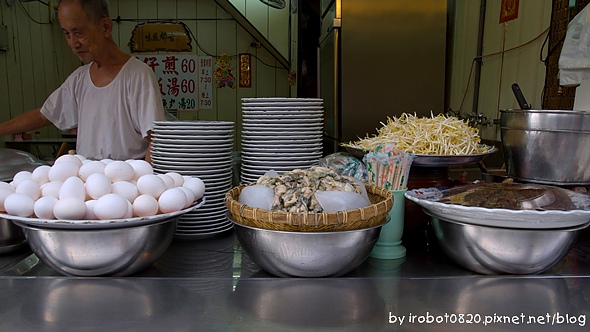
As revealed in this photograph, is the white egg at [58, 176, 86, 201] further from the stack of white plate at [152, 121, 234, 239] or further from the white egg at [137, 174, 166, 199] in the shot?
the stack of white plate at [152, 121, 234, 239]

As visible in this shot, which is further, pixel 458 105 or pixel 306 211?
pixel 458 105

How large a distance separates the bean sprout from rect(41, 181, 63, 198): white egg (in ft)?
3.21

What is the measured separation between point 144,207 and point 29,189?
1.00 feet

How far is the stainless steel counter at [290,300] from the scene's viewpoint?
95 centimetres

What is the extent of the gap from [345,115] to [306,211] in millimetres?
2566

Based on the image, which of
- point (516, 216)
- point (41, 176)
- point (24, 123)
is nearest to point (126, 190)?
point (41, 176)

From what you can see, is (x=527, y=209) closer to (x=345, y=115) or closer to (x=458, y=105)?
(x=345, y=115)

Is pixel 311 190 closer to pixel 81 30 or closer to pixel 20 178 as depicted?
pixel 20 178

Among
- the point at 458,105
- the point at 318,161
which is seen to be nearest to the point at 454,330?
the point at 318,161

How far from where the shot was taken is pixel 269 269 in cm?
112

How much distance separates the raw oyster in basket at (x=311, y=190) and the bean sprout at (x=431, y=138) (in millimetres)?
345

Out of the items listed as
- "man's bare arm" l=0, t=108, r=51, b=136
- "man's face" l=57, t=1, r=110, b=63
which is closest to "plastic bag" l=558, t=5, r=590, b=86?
"man's face" l=57, t=1, r=110, b=63

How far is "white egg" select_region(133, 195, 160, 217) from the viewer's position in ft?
3.52

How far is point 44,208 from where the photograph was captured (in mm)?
1027
